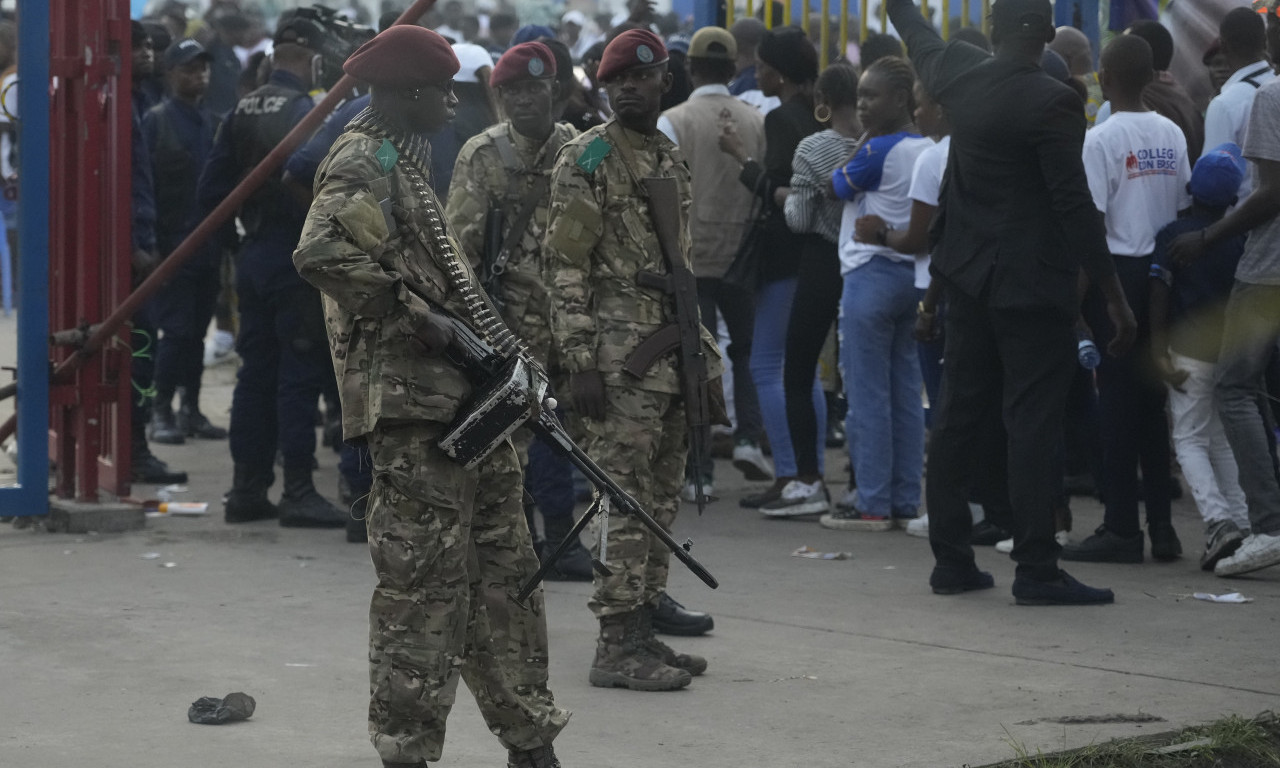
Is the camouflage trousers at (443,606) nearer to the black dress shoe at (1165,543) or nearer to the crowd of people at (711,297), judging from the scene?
the crowd of people at (711,297)

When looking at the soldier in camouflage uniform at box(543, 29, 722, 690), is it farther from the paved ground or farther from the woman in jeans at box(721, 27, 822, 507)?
the woman in jeans at box(721, 27, 822, 507)

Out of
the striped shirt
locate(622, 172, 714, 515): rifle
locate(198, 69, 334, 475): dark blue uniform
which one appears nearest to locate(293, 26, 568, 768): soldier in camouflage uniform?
locate(622, 172, 714, 515): rifle

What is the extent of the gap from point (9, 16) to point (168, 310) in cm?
1306

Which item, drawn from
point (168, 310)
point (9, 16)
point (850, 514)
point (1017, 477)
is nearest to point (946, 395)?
point (1017, 477)

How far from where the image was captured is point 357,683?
5.19 meters

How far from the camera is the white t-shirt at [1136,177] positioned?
278 inches

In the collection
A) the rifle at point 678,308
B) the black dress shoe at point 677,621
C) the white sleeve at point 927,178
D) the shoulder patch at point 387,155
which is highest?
the shoulder patch at point 387,155

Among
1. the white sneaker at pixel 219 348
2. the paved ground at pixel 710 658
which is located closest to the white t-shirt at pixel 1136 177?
the paved ground at pixel 710 658

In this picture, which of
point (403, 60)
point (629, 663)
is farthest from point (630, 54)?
point (629, 663)

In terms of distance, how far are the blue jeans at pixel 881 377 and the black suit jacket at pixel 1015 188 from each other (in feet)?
4.19

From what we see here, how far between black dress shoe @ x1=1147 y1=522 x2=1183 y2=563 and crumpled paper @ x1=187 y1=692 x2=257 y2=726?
398 cm

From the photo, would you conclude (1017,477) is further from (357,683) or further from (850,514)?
(357,683)

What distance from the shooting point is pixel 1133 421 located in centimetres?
696

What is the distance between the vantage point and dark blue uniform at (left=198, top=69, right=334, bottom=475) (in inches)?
303
